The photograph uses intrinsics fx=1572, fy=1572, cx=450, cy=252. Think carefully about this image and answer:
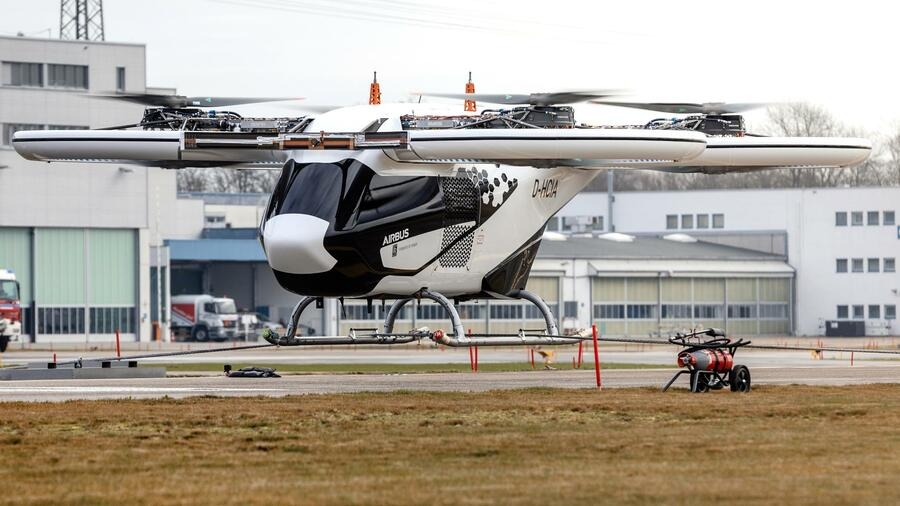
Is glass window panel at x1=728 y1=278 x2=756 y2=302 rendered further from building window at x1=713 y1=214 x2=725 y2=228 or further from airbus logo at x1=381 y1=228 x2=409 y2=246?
airbus logo at x1=381 y1=228 x2=409 y2=246

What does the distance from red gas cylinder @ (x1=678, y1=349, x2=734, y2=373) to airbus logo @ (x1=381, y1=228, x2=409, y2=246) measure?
590cm

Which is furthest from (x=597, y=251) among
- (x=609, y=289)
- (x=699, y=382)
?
(x=699, y=382)

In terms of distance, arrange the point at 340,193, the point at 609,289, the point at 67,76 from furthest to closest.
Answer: the point at 609,289 → the point at 67,76 → the point at 340,193

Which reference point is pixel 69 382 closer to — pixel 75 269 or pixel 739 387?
pixel 739 387

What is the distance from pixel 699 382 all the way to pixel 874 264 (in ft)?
247

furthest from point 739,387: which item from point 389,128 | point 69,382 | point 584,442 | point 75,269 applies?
point 75,269

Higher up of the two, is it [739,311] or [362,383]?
[739,311]

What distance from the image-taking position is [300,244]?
29.4 metres

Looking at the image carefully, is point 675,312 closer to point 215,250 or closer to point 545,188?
point 215,250

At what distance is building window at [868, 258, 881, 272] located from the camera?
10212cm

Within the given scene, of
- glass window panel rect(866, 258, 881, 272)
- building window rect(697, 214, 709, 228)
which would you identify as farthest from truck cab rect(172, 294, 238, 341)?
glass window panel rect(866, 258, 881, 272)

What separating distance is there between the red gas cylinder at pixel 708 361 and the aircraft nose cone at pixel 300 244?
7087 mm

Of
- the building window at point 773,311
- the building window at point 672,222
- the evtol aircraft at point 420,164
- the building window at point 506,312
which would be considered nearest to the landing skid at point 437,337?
the evtol aircraft at point 420,164

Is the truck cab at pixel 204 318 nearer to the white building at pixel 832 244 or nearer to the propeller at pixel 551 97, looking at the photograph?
the white building at pixel 832 244
